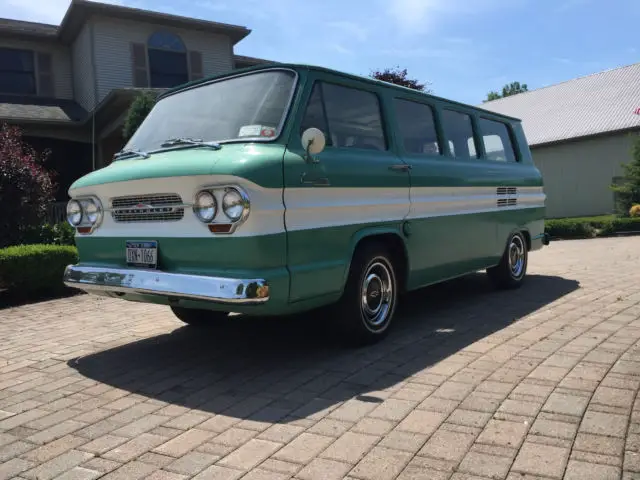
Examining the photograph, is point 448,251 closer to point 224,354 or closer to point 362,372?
point 362,372

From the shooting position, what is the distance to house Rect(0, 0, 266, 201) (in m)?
17.3

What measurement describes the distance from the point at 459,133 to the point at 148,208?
351cm

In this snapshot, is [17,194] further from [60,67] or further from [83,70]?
[60,67]

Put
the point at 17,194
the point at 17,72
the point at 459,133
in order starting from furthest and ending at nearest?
1. the point at 17,72
2. the point at 17,194
3. the point at 459,133

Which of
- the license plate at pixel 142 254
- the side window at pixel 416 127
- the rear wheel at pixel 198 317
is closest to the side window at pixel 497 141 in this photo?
the side window at pixel 416 127

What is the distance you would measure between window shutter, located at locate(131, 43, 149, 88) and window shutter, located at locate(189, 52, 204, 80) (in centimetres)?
144

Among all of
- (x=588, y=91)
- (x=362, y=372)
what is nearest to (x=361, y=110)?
(x=362, y=372)

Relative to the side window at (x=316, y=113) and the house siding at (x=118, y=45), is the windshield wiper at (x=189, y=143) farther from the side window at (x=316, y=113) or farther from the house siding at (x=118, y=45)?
the house siding at (x=118, y=45)

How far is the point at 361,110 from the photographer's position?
15.9 feet

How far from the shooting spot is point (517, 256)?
7395 mm

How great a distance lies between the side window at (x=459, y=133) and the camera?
19.5 feet

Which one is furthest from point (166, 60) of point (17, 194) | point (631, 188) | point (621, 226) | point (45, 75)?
point (631, 188)

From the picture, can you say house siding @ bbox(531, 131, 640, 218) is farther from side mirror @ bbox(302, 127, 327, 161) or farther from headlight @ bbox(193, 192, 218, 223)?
headlight @ bbox(193, 192, 218, 223)

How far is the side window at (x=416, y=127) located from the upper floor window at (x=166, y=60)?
14439 mm
